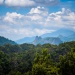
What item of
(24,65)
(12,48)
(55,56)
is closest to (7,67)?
(24,65)

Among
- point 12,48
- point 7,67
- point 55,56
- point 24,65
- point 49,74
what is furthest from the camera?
point 12,48

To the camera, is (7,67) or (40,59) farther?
(7,67)

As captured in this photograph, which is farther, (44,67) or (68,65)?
(68,65)

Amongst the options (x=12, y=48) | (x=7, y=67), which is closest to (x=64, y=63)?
(x=7, y=67)

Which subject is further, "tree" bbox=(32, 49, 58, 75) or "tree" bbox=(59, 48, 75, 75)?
"tree" bbox=(59, 48, 75, 75)

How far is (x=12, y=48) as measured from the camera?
632ft

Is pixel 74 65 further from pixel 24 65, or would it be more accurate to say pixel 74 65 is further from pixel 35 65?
pixel 24 65

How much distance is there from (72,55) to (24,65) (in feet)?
168

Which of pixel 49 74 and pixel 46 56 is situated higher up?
pixel 46 56

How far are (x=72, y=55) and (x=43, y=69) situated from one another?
38.6ft

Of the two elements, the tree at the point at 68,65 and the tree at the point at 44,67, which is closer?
the tree at the point at 44,67

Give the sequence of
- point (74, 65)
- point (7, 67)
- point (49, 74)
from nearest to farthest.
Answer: point (49, 74), point (74, 65), point (7, 67)

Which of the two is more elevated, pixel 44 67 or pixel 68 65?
pixel 44 67

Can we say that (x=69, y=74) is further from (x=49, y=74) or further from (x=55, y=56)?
(x=55, y=56)
